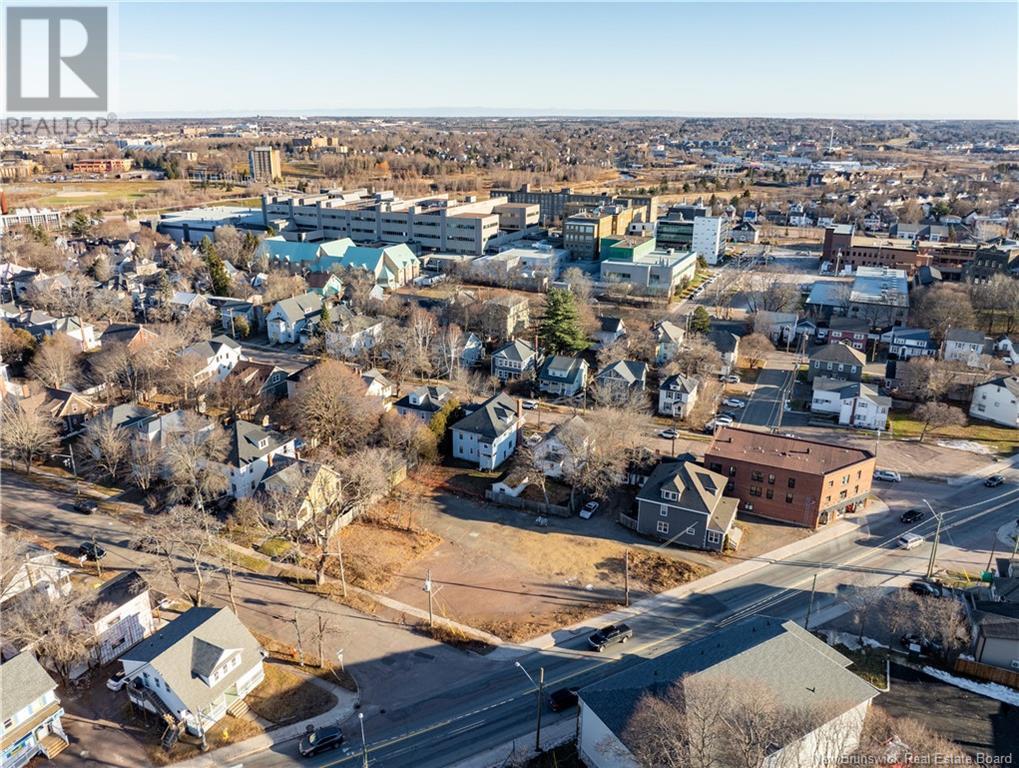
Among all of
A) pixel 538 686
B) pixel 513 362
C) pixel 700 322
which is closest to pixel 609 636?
pixel 538 686

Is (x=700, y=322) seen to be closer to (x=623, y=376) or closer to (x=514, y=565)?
(x=623, y=376)

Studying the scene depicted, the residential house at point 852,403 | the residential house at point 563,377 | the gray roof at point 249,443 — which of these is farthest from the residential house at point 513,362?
the residential house at point 852,403

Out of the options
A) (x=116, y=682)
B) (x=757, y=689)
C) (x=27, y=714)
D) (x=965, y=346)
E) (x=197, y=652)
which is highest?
(x=965, y=346)

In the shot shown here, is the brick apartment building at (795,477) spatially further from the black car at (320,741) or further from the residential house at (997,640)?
the black car at (320,741)

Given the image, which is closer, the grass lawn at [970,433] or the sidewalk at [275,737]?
the sidewalk at [275,737]

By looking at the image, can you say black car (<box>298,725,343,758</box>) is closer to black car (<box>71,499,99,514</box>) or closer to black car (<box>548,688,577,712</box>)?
black car (<box>548,688,577,712</box>)

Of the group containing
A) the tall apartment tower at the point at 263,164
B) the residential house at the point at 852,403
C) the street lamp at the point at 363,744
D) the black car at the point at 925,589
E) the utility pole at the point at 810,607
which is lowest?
the street lamp at the point at 363,744

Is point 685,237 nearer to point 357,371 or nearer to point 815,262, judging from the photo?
point 815,262
